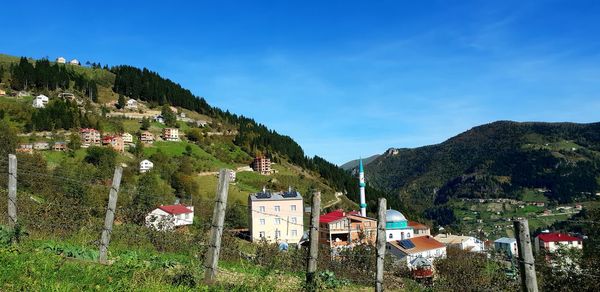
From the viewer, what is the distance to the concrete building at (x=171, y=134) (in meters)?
103

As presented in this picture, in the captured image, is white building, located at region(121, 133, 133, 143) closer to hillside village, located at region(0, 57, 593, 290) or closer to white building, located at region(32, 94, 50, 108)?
hillside village, located at region(0, 57, 593, 290)

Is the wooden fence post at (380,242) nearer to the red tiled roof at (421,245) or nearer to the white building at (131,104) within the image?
the red tiled roof at (421,245)

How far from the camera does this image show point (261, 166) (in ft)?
345

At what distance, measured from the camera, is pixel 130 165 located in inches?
3120

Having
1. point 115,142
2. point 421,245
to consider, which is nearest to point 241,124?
point 115,142

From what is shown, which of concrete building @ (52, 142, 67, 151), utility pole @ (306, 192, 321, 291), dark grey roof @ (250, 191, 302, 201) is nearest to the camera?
utility pole @ (306, 192, 321, 291)

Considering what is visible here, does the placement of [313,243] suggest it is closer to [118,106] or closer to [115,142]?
[115,142]

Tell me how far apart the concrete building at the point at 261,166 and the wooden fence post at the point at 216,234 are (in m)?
97.8

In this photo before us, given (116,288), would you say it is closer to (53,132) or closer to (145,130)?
(53,132)

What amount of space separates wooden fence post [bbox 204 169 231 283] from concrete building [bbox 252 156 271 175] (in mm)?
97829

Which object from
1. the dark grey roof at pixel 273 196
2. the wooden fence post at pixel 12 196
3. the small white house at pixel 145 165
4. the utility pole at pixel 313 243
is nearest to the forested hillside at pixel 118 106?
the small white house at pixel 145 165

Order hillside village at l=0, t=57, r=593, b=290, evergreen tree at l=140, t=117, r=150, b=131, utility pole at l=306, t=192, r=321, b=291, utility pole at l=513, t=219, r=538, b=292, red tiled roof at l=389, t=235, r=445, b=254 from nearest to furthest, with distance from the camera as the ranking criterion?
utility pole at l=513, t=219, r=538, b=292, utility pole at l=306, t=192, r=321, b=291, red tiled roof at l=389, t=235, r=445, b=254, hillside village at l=0, t=57, r=593, b=290, evergreen tree at l=140, t=117, r=150, b=131

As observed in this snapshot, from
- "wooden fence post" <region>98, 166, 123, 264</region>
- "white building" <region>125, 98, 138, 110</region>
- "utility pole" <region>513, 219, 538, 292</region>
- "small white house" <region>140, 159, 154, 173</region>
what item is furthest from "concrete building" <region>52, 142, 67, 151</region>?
"utility pole" <region>513, 219, 538, 292</region>

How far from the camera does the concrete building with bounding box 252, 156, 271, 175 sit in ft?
343
